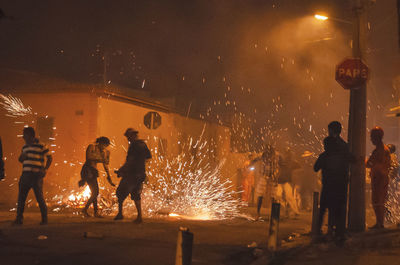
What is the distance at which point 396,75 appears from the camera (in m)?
21.5

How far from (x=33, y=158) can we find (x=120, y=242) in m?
2.61

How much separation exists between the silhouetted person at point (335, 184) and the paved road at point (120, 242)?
1.16 metres

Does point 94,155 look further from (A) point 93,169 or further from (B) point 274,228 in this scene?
(B) point 274,228

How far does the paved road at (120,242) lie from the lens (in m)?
5.90

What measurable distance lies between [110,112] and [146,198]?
580 cm

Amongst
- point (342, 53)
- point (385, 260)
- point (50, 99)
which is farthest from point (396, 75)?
point (385, 260)

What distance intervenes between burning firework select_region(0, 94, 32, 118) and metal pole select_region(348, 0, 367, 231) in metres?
13.2

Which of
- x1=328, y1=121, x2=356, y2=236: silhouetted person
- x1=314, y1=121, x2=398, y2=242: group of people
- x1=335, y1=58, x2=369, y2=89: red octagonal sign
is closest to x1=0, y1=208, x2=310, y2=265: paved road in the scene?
x1=314, y1=121, x2=398, y2=242: group of people

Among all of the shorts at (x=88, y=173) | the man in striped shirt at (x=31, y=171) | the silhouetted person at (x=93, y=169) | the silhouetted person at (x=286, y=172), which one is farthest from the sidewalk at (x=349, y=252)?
the shorts at (x=88, y=173)

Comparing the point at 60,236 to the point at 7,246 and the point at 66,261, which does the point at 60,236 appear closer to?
the point at 7,246

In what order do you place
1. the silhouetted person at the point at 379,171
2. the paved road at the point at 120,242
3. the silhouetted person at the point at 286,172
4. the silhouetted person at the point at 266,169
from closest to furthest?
the paved road at the point at 120,242, the silhouetted person at the point at 379,171, the silhouetted person at the point at 266,169, the silhouetted person at the point at 286,172

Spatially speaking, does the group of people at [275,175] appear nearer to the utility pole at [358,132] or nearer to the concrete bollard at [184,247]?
the utility pole at [358,132]

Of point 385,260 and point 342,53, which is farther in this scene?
point 342,53

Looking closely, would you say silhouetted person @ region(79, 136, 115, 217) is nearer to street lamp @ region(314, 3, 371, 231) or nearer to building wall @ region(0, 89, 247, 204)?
street lamp @ region(314, 3, 371, 231)
